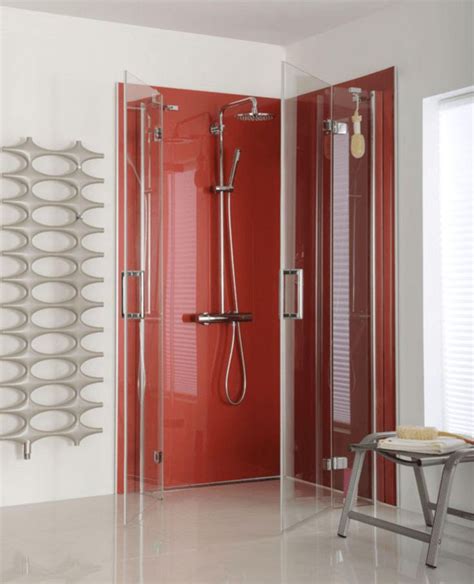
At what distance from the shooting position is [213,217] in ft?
17.0

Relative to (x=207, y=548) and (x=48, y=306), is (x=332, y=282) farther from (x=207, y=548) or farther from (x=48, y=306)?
(x=48, y=306)

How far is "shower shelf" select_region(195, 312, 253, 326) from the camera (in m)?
5.11

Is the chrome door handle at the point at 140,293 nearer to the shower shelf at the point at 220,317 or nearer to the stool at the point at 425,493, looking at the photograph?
the shower shelf at the point at 220,317

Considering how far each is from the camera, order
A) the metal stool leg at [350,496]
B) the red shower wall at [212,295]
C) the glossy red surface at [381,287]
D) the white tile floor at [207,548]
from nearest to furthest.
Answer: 1. the white tile floor at [207,548]
2. the metal stool leg at [350,496]
3. the glossy red surface at [381,287]
4. the red shower wall at [212,295]

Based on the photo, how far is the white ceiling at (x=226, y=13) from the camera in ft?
15.0

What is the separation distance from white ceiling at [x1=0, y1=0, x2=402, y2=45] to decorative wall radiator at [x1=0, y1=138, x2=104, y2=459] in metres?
0.73

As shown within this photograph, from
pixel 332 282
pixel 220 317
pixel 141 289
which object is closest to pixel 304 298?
pixel 332 282

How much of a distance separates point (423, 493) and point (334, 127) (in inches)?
71.0

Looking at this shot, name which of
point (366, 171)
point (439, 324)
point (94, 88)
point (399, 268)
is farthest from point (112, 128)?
point (439, 324)

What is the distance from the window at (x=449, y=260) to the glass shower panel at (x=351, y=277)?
30cm

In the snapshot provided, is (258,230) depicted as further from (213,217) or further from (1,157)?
(1,157)

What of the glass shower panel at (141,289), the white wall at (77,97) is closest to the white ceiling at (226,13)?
the white wall at (77,97)

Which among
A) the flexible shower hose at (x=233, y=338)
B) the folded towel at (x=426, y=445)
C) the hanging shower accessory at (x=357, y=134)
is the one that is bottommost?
the folded towel at (x=426, y=445)

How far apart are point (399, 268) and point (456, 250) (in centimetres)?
31
